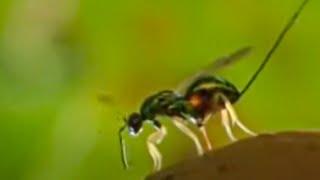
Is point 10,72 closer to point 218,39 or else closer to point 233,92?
point 218,39

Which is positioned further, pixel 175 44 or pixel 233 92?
pixel 175 44

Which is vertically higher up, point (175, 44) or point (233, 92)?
point (175, 44)

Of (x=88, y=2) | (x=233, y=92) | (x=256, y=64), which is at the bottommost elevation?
(x=233, y=92)

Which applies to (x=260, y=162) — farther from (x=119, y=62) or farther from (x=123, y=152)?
(x=119, y=62)

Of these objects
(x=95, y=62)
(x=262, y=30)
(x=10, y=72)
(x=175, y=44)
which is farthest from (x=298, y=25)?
(x=10, y=72)
